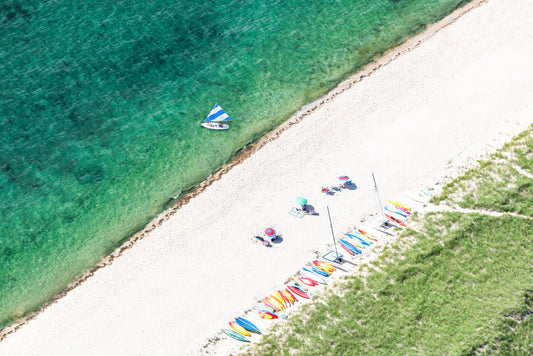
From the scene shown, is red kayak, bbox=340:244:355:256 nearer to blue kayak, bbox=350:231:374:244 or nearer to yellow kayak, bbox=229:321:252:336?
blue kayak, bbox=350:231:374:244

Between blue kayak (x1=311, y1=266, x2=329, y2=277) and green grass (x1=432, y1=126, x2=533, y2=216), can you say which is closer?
blue kayak (x1=311, y1=266, x2=329, y2=277)

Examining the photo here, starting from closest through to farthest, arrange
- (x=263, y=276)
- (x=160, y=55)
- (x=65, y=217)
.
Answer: (x=263, y=276) < (x=65, y=217) < (x=160, y=55)

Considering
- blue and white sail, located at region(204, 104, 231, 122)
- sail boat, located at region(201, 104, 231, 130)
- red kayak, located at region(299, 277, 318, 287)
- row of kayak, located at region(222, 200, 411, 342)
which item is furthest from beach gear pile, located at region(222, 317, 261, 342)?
blue and white sail, located at region(204, 104, 231, 122)

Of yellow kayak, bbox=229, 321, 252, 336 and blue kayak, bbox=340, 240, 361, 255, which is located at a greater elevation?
blue kayak, bbox=340, 240, 361, 255

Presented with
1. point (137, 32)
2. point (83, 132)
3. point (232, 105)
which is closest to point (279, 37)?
point (232, 105)

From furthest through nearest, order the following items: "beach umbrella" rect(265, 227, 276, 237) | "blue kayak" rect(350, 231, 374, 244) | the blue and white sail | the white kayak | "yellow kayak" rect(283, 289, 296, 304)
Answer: the blue and white sail
the white kayak
"beach umbrella" rect(265, 227, 276, 237)
"blue kayak" rect(350, 231, 374, 244)
"yellow kayak" rect(283, 289, 296, 304)

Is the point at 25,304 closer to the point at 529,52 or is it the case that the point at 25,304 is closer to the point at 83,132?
the point at 83,132
